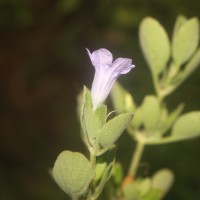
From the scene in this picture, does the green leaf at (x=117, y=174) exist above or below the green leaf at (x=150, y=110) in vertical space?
below

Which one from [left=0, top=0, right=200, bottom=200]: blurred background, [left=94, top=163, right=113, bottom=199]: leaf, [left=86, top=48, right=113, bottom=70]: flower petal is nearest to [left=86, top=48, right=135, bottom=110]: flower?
[left=86, top=48, right=113, bottom=70]: flower petal

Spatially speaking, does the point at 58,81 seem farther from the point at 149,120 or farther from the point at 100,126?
the point at 100,126

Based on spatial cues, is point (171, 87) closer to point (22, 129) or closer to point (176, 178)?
point (176, 178)

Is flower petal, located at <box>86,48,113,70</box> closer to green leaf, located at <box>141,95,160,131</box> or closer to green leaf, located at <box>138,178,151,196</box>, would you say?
green leaf, located at <box>141,95,160,131</box>

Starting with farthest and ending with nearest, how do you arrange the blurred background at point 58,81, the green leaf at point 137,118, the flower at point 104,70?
the blurred background at point 58,81 < the green leaf at point 137,118 < the flower at point 104,70

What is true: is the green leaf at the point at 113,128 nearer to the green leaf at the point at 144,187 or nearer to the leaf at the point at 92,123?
the leaf at the point at 92,123

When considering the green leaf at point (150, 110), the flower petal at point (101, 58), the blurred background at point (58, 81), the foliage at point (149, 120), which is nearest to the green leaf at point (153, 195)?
the foliage at point (149, 120)
